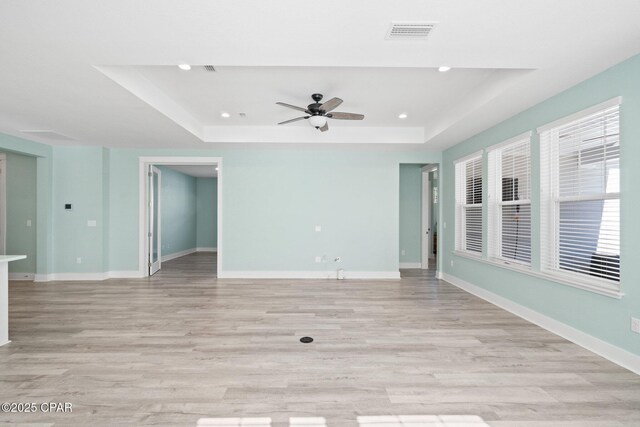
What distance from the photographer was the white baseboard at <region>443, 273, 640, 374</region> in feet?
7.92

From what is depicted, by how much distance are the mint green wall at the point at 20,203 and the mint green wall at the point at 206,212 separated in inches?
192

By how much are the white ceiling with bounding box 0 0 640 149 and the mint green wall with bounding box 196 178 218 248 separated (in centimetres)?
607

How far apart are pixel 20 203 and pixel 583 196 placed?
913 cm

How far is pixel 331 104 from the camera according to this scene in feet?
11.0

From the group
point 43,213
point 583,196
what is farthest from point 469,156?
point 43,213

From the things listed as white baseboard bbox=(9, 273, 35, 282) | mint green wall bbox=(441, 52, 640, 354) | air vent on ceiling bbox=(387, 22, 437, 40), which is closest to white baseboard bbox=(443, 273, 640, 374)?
mint green wall bbox=(441, 52, 640, 354)

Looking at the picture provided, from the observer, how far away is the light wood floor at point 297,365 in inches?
74.6

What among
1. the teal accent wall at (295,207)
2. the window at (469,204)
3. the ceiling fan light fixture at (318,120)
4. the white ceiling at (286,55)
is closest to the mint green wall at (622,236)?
the white ceiling at (286,55)

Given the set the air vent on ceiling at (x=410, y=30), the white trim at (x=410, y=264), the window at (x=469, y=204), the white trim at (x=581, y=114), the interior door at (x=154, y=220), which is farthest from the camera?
the white trim at (x=410, y=264)

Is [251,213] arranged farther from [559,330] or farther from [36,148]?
[559,330]

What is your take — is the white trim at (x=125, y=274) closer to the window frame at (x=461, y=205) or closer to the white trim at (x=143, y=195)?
the white trim at (x=143, y=195)

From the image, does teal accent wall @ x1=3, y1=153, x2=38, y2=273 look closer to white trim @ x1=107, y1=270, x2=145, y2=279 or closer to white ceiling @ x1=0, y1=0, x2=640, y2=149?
white trim @ x1=107, y1=270, x2=145, y2=279

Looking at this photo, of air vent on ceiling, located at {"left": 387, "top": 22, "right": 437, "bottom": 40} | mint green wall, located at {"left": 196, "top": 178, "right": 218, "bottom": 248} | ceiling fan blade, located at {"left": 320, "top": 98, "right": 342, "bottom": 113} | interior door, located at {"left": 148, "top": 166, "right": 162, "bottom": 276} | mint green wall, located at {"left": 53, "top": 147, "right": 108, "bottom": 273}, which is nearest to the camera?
air vent on ceiling, located at {"left": 387, "top": 22, "right": 437, "bottom": 40}

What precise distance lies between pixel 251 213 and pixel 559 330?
5.05m
